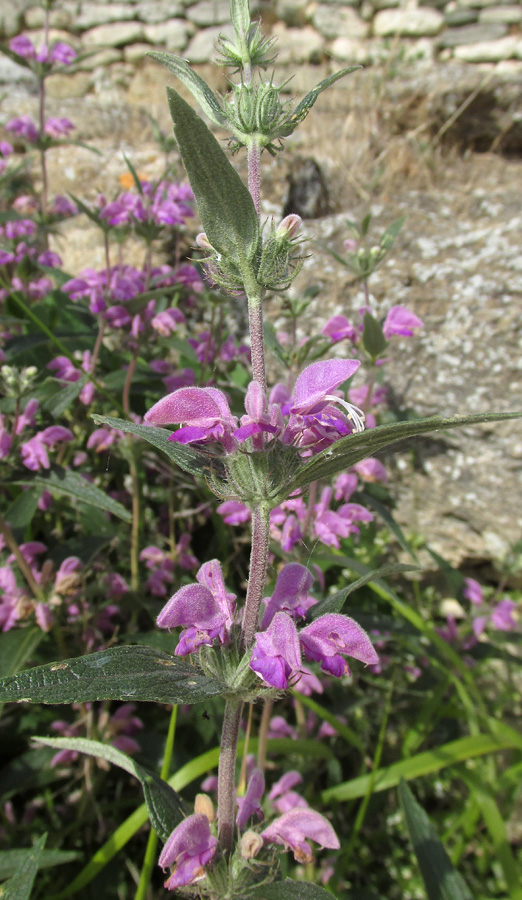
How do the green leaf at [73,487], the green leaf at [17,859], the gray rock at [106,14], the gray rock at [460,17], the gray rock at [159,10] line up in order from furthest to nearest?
the gray rock at [106,14] → the gray rock at [159,10] → the gray rock at [460,17] → the green leaf at [73,487] → the green leaf at [17,859]

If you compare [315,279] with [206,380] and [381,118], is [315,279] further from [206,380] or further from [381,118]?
[381,118]

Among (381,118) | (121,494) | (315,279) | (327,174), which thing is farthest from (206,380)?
(381,118)

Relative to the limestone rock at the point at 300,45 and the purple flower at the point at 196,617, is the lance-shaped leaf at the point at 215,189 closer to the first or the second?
the purple flower at the point at 196,617

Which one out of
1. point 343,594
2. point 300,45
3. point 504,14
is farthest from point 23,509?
point 504,14

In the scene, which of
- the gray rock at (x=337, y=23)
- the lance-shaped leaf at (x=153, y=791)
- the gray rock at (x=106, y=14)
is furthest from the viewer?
the gray rock at (x=106, y=14)

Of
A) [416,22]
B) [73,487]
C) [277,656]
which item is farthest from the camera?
[416,22]

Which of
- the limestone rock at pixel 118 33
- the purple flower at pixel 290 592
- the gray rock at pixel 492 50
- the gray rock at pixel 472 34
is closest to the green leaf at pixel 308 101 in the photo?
the purple flower at pixel 290 592

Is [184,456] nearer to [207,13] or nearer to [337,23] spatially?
[337,23]
